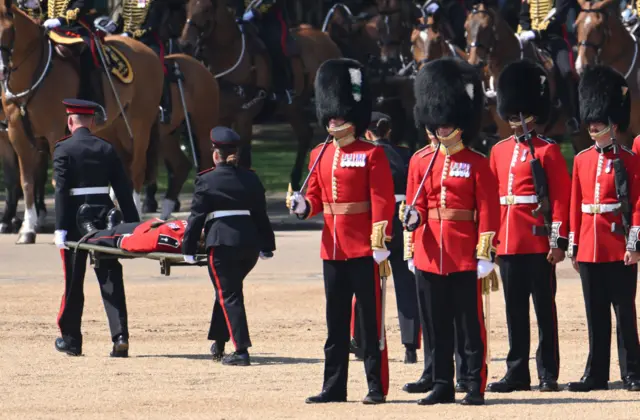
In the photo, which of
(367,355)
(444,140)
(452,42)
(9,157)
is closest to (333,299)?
(367,355)

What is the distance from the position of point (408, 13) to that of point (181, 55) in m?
4.87

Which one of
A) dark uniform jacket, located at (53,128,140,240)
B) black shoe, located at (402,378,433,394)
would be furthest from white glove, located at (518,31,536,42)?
black shoe, located at (402,378,433,394)

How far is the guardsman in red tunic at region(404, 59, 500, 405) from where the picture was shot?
358 inches

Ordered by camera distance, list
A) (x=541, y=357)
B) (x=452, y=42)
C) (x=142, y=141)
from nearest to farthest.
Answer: (x=541, y=357)
(x=142, y=141)
(x=452, y=42)

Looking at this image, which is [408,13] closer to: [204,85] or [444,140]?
[204,85]

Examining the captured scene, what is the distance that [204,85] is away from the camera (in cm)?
1917

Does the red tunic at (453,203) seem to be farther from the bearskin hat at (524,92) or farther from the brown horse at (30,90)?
the brown horse at (30,90)

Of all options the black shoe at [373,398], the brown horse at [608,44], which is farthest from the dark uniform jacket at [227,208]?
the brown horse at [608,44]

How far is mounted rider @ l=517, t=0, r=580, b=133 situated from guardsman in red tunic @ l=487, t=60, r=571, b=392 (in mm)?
10189

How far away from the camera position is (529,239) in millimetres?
9719

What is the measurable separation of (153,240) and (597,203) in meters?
2.46

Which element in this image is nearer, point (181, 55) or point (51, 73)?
point (51, 73)

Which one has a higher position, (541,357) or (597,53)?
(597,53)

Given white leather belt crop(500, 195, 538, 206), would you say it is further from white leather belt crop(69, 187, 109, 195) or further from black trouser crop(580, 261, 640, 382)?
white leather belt crop(69, 187, 109, 195)
